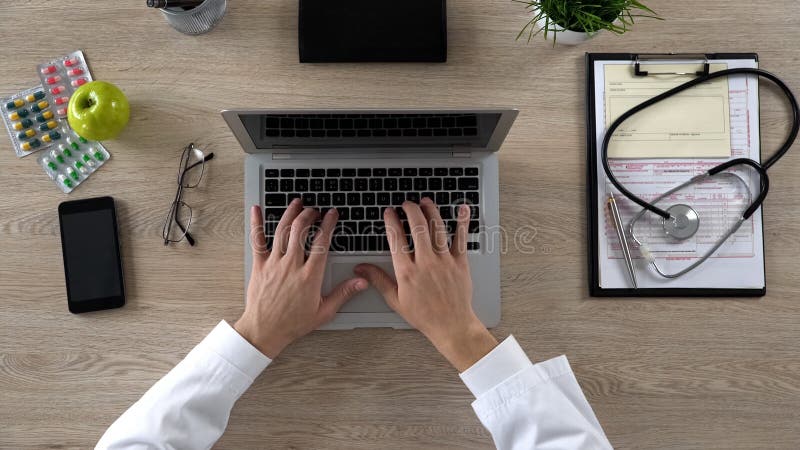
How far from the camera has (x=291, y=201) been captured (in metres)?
Result: 0.89

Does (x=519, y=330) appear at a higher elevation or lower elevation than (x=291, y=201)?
lower

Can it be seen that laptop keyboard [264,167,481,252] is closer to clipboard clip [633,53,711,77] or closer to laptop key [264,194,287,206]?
laptop key [264,194,287,206]

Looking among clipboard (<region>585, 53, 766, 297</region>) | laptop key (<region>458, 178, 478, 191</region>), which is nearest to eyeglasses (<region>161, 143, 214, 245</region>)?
laptop key (<region>458, 178, 478, 191</region>)

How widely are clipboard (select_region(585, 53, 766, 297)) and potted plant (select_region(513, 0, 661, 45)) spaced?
0.06m

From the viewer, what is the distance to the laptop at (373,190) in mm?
886

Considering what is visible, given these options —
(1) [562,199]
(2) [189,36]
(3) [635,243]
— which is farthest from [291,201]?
(3) [635,243]

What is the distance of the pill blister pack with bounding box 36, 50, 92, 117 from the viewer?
0.94m

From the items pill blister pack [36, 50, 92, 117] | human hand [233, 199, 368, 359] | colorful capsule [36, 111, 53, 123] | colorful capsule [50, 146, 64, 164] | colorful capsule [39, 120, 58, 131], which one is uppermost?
pill blister pack [36, 50, 92, 117]

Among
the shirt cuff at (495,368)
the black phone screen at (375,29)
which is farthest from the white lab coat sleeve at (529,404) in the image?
the black phone screen at (375,29)

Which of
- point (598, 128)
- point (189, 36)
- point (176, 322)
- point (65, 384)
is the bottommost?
point (65, 384)

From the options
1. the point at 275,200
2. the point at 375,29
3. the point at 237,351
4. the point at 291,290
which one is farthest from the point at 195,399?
the point at 375,29

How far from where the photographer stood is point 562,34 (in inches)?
36.2

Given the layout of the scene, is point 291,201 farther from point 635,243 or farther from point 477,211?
point 635,243

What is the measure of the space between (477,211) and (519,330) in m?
0.22
